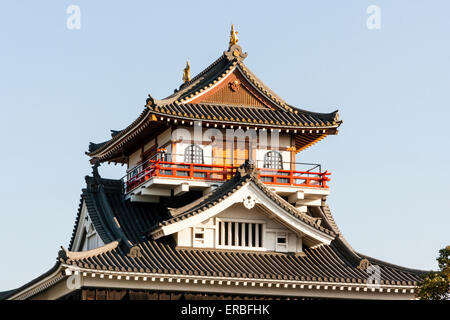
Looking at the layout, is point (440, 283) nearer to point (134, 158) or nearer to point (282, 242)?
point (282, 242)

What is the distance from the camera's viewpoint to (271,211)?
3569cm

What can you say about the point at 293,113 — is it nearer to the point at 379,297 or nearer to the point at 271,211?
the point at 271,211

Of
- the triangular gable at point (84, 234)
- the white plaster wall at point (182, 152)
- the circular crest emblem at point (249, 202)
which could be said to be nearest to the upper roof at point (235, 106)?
the white plaster wall at point (182, 152)

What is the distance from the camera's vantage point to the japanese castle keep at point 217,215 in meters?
33.4

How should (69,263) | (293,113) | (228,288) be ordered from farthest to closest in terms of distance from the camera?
(293,113)
(228,288)
(69,263)

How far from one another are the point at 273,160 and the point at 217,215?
14.3 ft

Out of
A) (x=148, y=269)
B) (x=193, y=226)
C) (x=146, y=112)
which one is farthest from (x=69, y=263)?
(x=146, y=112)

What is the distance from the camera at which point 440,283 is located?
28359mm

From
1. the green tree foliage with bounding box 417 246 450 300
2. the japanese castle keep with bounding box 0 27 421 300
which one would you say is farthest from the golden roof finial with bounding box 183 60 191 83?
the green tree foliage with bounding box 417 246 450 300

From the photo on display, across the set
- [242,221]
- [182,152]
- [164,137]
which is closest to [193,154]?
[182,152]

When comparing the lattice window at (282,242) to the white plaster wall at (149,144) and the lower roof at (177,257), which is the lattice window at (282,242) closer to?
the lower roof at (177,257)

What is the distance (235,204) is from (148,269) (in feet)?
16.5

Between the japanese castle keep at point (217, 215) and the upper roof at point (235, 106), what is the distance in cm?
5
